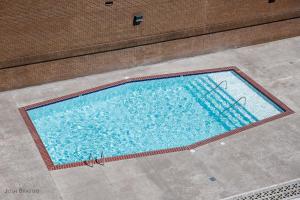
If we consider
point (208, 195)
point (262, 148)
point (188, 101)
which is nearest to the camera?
point (208, 195)

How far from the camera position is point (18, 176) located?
18594 millimetres

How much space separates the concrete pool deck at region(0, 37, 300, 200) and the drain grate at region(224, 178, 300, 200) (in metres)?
0.27

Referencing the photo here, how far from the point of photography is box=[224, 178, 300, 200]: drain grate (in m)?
18.2

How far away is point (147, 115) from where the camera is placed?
2256 centimetres

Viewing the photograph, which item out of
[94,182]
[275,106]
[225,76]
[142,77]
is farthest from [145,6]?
[94,182]

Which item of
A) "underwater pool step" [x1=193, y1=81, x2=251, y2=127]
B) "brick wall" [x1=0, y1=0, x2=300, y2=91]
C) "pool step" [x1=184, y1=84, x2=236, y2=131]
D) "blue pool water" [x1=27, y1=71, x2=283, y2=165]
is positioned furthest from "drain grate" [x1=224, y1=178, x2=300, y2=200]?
"brick wall" [x1=0, y1=0, x2=300, y2=91]

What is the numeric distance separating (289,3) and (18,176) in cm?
1581

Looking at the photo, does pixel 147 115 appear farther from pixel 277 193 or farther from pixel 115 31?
pixel 277 193

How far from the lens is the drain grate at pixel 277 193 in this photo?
1816 centimetres

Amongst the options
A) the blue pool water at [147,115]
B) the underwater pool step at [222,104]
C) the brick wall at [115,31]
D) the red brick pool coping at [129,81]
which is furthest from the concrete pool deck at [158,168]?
the brick wall at [115,31]

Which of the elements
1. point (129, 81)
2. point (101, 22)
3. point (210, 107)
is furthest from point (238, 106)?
point (101, 22)

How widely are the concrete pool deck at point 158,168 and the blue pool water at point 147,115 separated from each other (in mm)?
800

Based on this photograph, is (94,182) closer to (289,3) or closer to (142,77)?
(142,77)

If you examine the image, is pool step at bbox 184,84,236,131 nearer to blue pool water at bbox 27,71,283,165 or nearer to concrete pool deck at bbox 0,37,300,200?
blue pool water at bbox 27,71,283,165
